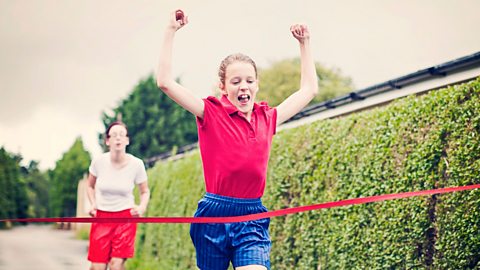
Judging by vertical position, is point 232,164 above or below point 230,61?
below

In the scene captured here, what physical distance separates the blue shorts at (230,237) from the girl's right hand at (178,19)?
0.98 meters

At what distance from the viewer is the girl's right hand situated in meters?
3.58

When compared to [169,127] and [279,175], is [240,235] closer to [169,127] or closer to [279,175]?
[279,175]

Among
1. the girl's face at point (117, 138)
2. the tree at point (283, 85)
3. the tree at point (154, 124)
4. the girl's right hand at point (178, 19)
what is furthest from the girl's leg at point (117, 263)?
the tree at point (283, 85)

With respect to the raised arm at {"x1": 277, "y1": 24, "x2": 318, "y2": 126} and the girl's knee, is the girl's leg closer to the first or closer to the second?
the girl's knee

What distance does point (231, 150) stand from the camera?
371 cm

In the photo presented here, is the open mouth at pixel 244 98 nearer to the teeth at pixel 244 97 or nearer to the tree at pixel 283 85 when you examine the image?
the teeth at pixel 244 97

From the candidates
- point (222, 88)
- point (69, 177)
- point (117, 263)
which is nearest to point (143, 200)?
point (117, 263)

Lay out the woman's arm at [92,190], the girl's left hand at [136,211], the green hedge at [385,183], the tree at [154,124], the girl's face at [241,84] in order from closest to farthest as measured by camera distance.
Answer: the girl's face at [241,84]
the green hedge at [385,183]
the girl's left hand at [136,211]
the woman's arm at [92,190]
the tree at [154,124]

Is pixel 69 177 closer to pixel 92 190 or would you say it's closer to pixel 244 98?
pixel 92 190

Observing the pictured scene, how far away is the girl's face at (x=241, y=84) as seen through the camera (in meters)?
3.79

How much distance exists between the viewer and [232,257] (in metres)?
3.75

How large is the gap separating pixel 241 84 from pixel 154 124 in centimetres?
4739

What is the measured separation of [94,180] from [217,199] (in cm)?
362
